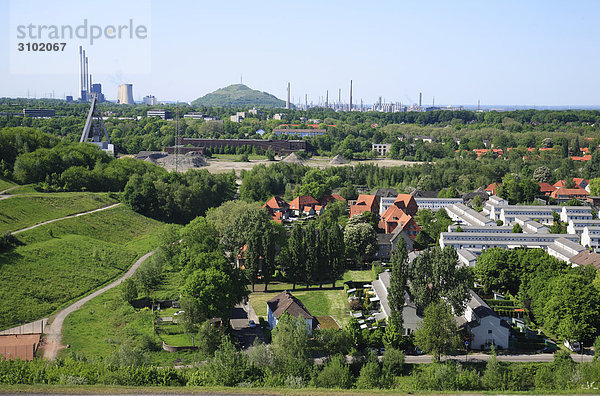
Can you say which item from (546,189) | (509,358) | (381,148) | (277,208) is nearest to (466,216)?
(277,208)

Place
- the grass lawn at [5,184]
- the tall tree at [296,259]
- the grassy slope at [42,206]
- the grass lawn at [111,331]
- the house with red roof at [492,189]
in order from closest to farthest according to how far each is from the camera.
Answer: the grass lawn at [111,331], the tall tree at [296,259], the grassy slope at [42,206], the grass lawn at [5,184], the house with red roof at [492,189]

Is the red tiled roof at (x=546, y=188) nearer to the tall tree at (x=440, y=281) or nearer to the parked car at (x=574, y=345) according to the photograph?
the parked car at (x=574, y=345)

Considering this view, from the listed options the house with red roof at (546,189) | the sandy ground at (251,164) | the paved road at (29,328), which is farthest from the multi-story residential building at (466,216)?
the paved road at (29,328)

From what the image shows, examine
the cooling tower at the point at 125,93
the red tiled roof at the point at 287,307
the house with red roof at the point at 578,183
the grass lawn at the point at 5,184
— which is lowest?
the red tiled roof at the point at 287,307

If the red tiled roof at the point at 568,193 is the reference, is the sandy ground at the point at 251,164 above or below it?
above

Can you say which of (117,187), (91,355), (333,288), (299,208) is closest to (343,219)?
(299,208)

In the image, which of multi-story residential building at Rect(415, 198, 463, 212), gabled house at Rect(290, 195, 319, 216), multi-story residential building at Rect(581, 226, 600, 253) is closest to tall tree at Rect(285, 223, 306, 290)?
gabled house at Rect(290, 195, 319, 216)

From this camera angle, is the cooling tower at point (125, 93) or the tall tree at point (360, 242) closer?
the tall tree at point (360, 242)
